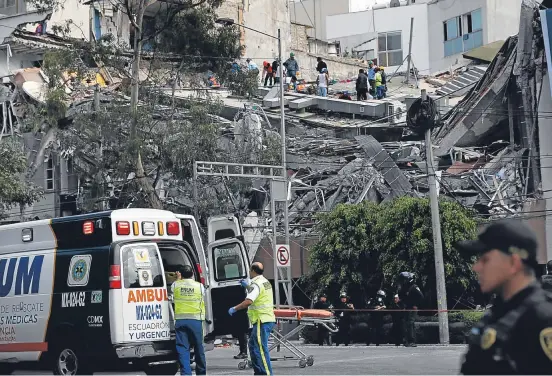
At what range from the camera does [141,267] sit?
555 inches

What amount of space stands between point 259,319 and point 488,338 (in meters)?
8.55

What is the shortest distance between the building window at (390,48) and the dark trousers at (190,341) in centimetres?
5145

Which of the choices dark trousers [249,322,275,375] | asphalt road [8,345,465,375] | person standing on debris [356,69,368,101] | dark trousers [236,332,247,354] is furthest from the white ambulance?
person standing on debris [356,69,368,101]

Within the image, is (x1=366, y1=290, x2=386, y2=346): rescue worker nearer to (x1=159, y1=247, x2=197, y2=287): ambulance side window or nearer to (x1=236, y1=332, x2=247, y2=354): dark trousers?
(x1=236, y1=332, x2=247, y2=354): dark trousers

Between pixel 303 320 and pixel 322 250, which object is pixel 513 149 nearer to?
pixel 322 250

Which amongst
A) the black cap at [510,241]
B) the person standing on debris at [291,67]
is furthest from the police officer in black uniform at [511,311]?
the person standing on debris at [291,67]

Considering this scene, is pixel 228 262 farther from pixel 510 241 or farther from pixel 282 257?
pixel 510 241

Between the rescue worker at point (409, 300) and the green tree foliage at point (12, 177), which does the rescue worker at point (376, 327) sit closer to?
the rescue worker at point (409, 300)

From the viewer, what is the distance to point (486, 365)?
4.63 metres

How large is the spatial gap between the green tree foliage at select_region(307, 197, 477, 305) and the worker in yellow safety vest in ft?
41.1

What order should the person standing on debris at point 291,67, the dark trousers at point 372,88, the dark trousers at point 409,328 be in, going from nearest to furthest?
the dark trousers at point 409,328, the dark trousers at point 372,88, the person standing on debris at point 291,67

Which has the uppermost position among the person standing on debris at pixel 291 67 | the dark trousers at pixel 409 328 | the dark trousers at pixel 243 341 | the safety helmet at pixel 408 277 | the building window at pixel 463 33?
the building window at pixel 463 33

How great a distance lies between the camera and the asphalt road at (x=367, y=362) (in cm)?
1557

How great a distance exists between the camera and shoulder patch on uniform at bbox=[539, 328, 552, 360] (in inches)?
173
